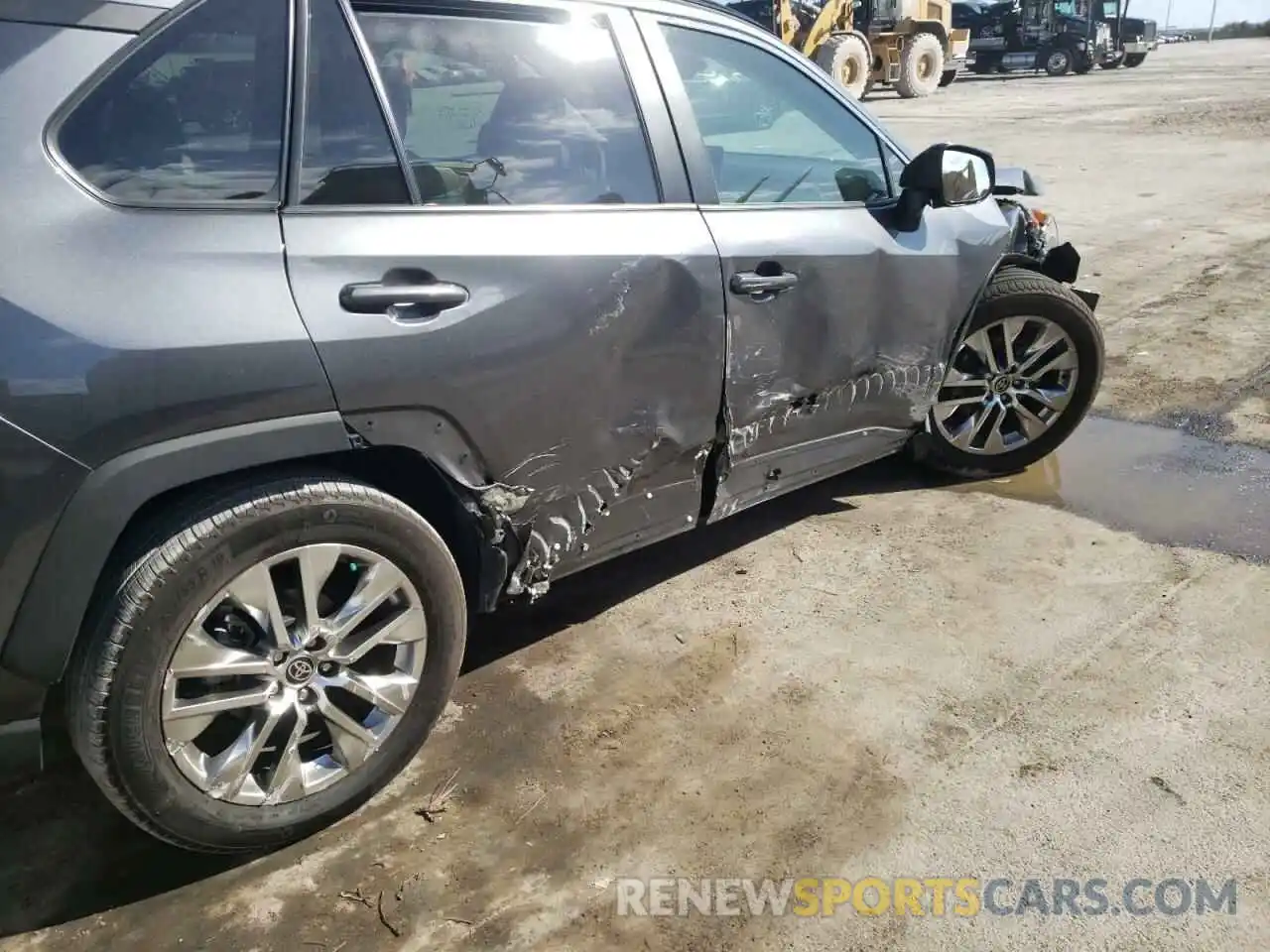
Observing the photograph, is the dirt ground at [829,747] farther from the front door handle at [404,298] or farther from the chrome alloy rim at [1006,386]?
the front door handle at [404,298]

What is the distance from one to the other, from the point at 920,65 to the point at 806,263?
2464 centimetres

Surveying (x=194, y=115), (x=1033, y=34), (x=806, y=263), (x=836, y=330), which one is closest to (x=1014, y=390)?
(x=836, y=330)

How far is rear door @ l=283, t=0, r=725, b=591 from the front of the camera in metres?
2.30

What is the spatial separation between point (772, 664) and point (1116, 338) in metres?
4.07

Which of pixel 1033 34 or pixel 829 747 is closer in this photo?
pixel 829 747

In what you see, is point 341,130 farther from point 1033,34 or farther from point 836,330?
point 1033,34

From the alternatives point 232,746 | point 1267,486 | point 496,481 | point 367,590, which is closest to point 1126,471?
point 1267,486

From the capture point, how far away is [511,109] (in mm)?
2686

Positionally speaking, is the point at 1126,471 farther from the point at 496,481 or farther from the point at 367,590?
the point at 367,590

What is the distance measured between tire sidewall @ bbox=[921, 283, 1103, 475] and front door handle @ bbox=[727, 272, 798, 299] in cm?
108

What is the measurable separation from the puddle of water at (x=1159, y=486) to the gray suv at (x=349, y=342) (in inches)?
54.1

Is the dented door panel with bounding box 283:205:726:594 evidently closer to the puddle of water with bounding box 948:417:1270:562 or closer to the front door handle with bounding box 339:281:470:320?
the front door handle with bounding box 339:281:470:320

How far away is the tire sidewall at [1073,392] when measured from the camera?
403 cm

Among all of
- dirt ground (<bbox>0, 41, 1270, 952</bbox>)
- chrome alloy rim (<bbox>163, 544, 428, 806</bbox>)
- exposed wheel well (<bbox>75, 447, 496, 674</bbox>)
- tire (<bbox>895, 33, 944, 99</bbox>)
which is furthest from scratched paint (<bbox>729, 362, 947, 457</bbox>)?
tire (<bbox>895, 33, 944, 99</bbox>)
